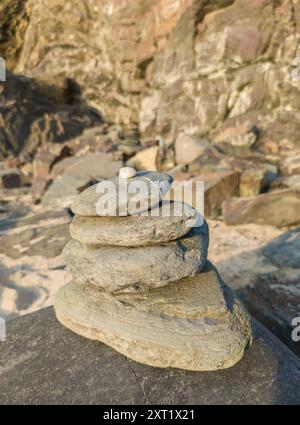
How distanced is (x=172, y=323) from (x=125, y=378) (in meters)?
0.51

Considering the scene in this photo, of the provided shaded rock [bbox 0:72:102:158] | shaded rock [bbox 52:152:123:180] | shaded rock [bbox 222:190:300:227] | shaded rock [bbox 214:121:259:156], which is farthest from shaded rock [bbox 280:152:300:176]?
shaded rock [bbox 0:72:102:158]

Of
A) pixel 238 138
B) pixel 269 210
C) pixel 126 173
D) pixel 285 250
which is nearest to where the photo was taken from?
pixel 126 173

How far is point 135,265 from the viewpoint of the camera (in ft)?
7.74

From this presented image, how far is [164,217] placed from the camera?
249 cm

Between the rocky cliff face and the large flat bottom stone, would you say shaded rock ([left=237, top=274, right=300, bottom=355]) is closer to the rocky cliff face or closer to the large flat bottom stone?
the large flat bottom stone

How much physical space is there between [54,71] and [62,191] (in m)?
15.1

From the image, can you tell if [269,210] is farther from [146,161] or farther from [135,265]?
[146,161]

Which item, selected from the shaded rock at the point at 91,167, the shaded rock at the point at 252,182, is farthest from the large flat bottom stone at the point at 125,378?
the shaded rock at the point at 91,167

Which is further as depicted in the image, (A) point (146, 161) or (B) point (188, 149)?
(A) point (146, 161)

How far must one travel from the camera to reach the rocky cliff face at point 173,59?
13188mm

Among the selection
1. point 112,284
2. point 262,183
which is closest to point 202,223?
point 112,284

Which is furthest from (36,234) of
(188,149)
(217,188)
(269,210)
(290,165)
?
(290,165)

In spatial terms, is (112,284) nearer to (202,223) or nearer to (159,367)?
(159,367)

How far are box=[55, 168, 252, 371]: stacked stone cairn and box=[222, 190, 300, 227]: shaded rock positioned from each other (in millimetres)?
4162
